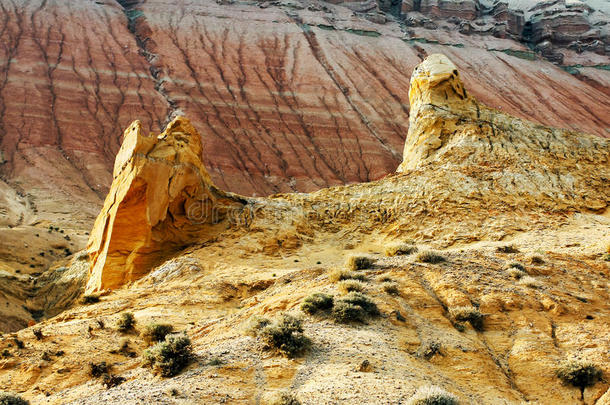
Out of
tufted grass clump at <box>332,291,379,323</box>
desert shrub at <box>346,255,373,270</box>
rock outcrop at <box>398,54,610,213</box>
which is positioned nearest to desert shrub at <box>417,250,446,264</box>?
desert shrub at <box>346,255,373,270</box>

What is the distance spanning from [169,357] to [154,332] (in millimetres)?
2460

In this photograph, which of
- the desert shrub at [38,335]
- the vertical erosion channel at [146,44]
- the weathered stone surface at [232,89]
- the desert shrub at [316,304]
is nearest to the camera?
the desert shrub at [316,304]

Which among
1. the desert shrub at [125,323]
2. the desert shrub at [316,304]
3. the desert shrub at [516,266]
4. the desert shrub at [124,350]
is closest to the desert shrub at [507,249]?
the desert shrub at [516,266]

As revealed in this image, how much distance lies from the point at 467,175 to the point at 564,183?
3.97 metres

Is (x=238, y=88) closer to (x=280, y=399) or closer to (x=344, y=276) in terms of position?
(x=344, y=276)

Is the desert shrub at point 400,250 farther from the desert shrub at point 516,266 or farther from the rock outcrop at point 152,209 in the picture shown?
the rock outcrop at point 152,209

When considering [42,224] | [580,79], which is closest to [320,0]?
[580,79]

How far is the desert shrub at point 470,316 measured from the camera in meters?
10.4

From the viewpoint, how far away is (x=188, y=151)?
66.2ft

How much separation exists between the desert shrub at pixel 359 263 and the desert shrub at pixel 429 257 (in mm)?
1341

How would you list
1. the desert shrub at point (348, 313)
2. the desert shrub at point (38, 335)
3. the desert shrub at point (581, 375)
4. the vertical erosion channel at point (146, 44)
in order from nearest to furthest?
the desert shrub at point (581, 375), the desert shrub at point (348, 313), the desert shrub at point (38, 335), the vertical erosion channel at point (146, 44)

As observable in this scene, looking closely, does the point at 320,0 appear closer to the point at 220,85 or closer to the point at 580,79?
the point at 220,85

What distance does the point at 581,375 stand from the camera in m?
8.57

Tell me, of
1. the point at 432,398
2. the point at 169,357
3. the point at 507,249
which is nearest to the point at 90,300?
the point at 169,357
